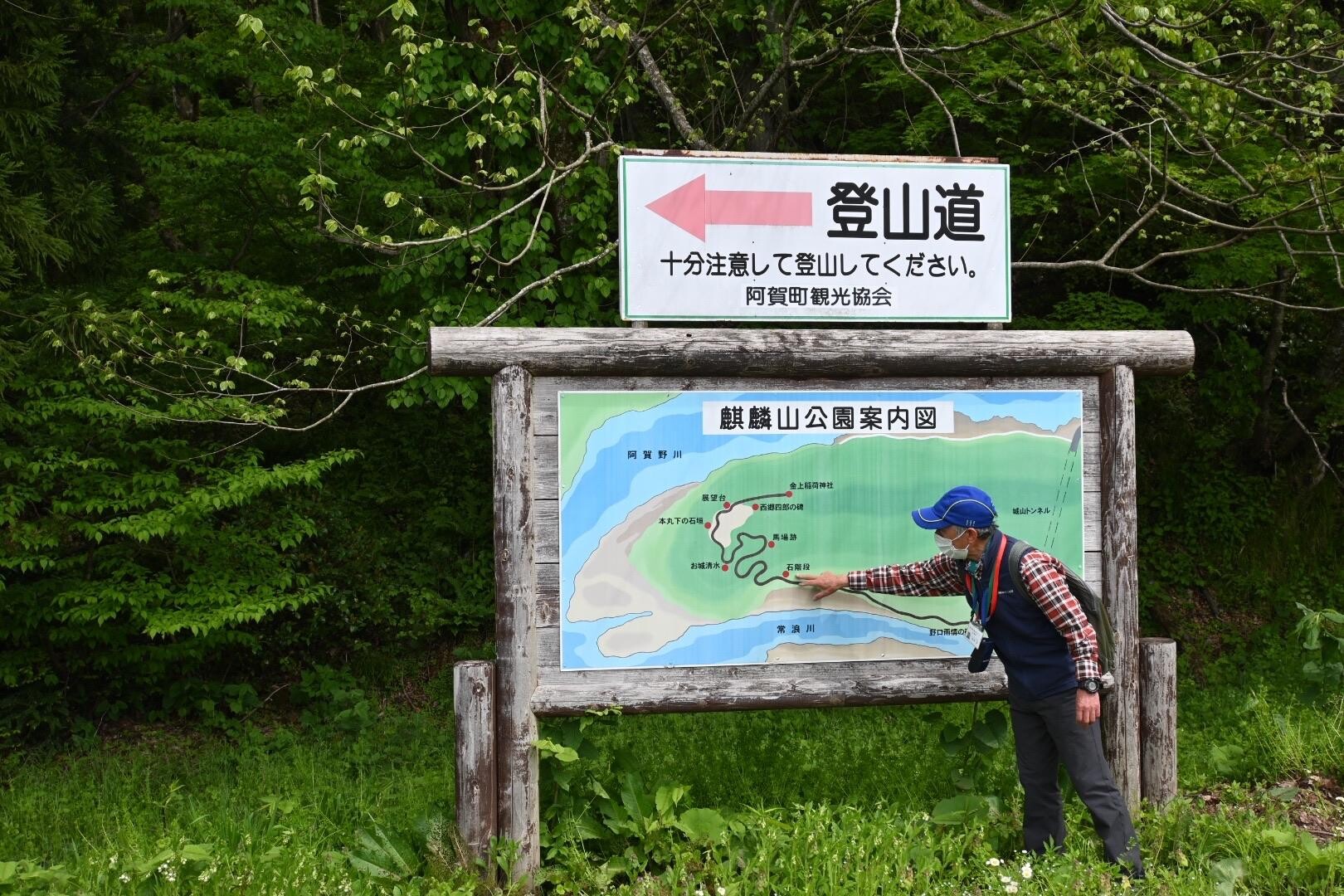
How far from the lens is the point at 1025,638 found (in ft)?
13.7

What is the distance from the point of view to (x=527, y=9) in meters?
8.28

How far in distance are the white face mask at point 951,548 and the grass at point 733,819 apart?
113 cm

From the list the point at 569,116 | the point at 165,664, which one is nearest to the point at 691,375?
the point at 569,116

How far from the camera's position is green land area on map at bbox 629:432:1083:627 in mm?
4574

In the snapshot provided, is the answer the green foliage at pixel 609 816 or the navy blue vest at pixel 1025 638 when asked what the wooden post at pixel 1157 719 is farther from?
the green foliage at pixel 609 816

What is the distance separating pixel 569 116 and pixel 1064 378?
489 cm

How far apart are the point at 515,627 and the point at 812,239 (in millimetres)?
2104

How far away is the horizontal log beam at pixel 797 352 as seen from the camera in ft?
14.4

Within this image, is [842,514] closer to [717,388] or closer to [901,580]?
[901,580]

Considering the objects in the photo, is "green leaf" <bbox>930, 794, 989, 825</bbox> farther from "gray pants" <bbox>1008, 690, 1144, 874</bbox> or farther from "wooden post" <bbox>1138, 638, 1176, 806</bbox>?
"wooden post" <bbox>1138, 638, 1176, 806</bbox>

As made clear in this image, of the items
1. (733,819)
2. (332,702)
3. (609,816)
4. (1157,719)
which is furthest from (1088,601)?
(332,702)

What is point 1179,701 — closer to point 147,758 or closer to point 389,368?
point 389,368

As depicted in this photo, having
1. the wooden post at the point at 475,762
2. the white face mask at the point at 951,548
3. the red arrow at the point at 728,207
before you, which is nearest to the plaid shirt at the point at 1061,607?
the white face mask at the point at 951,548

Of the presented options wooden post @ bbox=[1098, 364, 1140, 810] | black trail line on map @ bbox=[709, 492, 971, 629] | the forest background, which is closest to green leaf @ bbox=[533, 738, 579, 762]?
black trail line on map @ bbox=[709, 492, 971, 629]
